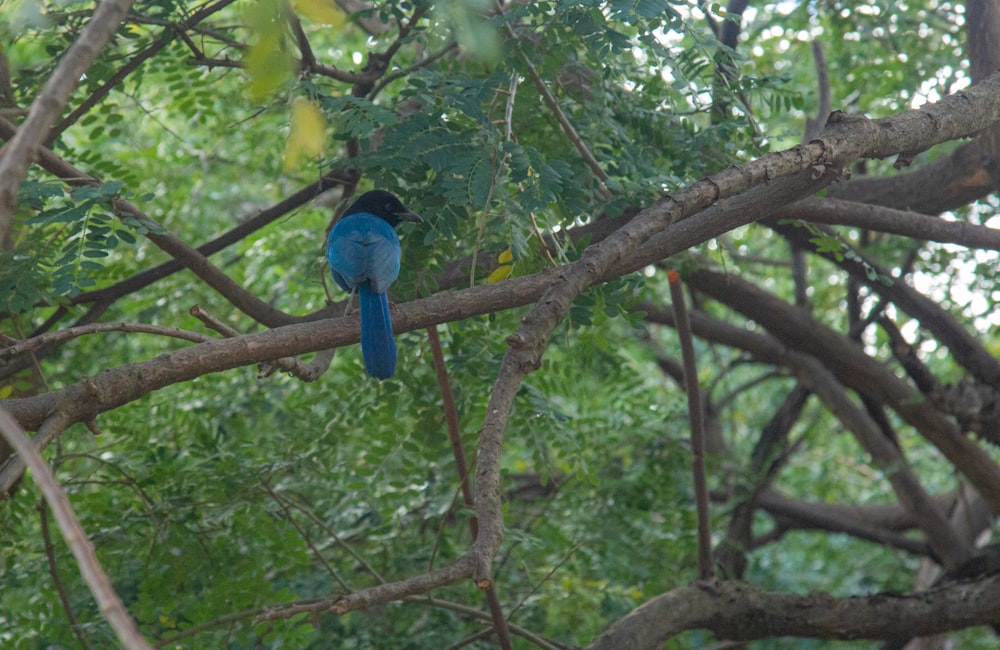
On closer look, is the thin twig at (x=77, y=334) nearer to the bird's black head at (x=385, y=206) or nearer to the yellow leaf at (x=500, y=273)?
the yellow leaf at (x=500, y=273)

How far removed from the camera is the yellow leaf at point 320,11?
5.69ft

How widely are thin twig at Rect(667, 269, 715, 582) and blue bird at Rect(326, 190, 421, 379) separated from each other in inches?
53.2

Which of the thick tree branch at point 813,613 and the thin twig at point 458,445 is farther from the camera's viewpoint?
the thick tree branch at point 813,613

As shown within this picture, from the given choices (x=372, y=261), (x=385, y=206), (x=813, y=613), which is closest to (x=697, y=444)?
(x=813, y=613)

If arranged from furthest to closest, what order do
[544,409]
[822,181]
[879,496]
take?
[879,496], [544,409], [822,181]

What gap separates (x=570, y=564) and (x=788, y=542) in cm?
554

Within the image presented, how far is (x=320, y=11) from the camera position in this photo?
1737 millimetres

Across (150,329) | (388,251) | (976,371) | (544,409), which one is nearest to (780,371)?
(976,371)

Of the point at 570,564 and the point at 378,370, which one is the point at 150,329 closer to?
the point at 378,370

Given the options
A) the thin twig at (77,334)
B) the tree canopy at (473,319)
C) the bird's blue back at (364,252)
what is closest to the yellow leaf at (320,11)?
the tree canopy at (473,319)

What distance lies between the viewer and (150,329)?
263 centimetres

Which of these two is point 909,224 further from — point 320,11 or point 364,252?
point 320,11

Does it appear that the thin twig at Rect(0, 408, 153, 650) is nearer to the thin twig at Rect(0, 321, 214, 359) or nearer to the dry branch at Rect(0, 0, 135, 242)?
the dry branch at Rect(0, 0, 135, 242)

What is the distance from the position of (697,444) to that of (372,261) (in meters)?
1.93
